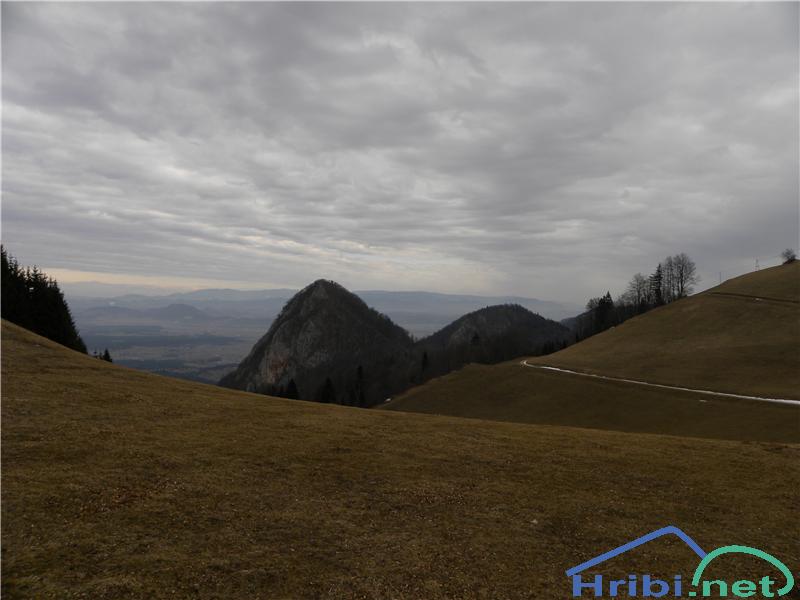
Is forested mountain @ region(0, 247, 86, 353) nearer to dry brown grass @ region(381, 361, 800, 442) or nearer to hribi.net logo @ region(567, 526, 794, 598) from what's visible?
dry brown grass @ region(381, 361, 800, 442)

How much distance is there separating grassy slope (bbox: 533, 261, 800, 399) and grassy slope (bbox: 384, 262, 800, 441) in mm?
164

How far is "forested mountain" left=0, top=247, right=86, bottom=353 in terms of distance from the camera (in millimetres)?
68750

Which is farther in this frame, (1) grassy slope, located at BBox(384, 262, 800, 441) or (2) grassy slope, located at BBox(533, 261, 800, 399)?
(2) grassy slope, located at BBox(533, 261, 800, 399)

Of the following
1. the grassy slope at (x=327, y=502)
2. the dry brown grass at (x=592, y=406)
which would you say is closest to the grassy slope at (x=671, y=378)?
the dry brown grass at (x=592, y=406)

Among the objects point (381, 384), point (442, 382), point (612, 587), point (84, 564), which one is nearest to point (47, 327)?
point (442, 382)

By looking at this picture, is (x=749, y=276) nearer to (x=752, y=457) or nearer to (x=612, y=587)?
(x=752, y=457)

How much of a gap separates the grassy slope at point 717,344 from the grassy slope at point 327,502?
47645 mm

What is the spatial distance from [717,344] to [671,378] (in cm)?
2353

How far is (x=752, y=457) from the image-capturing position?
2742 centimetres

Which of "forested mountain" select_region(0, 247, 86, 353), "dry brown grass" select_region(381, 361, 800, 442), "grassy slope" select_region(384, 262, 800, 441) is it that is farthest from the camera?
"forested mountain" select_region(0, 247, 86, 353)

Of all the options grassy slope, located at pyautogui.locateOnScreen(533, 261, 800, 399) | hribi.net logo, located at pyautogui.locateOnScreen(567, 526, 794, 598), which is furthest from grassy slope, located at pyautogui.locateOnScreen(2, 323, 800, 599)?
grassy slope, located at pyautogui.locateOnScreen(533, 261, 800, 399)

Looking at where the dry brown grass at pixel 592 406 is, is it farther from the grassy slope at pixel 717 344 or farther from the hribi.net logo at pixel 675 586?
the hribi.net logo at pixel 675 586

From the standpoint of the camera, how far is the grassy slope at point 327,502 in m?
12.2

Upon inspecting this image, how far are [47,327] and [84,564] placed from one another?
274 feet
